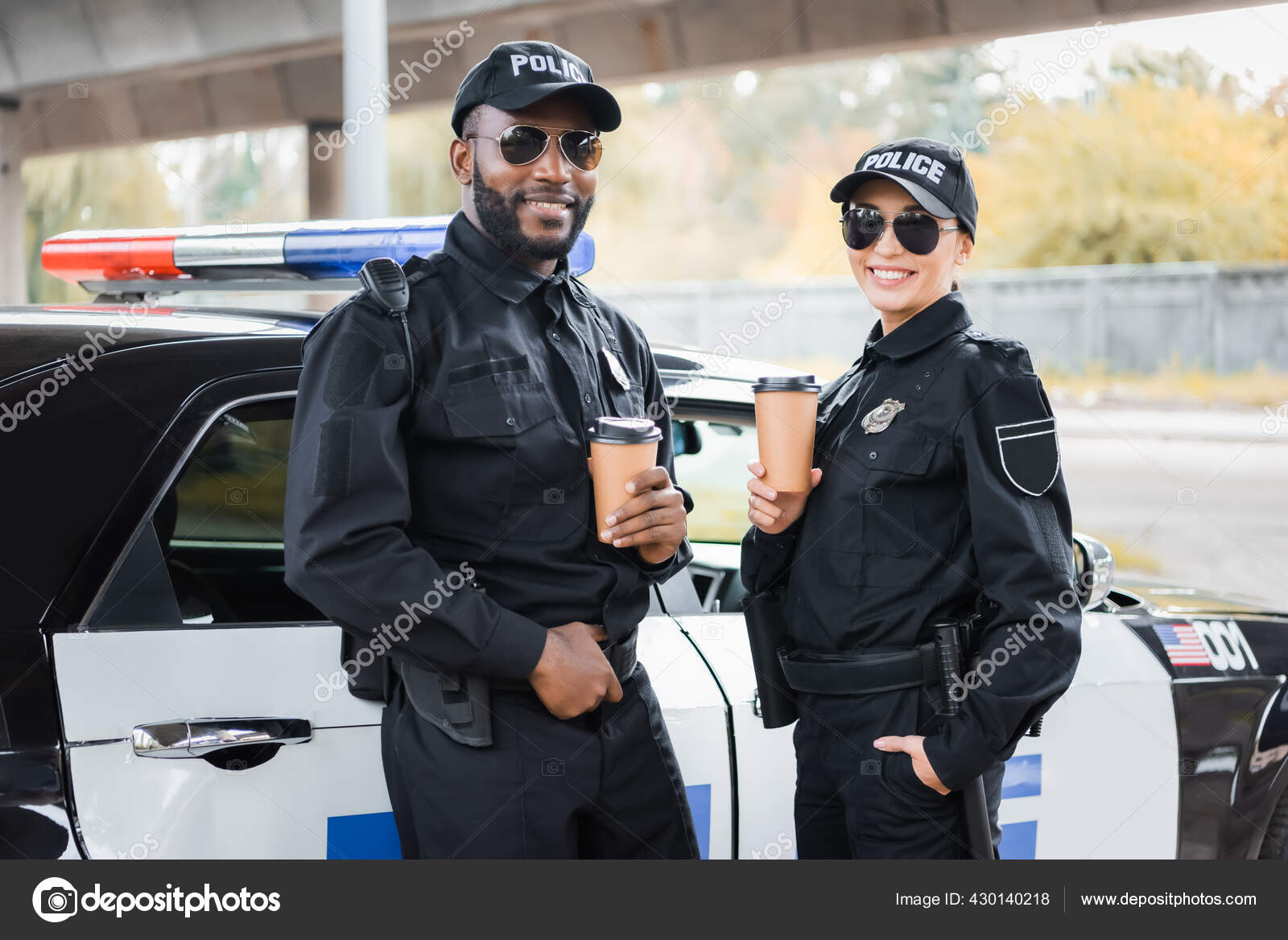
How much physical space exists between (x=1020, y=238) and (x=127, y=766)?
24.4 m

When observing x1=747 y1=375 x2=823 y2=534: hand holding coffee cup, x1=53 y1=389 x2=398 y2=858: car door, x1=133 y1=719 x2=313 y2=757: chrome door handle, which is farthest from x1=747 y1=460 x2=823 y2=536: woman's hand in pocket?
x1=133 y1=719 x2=313 y2=757: chrome door handle

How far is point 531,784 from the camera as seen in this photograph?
1.95 m

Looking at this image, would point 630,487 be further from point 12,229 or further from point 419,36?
point 12,229

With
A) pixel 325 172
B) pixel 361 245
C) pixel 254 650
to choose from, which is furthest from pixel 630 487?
pixel 325 172

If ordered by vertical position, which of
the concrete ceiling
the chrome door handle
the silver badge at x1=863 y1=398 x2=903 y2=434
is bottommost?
the chrome door handle

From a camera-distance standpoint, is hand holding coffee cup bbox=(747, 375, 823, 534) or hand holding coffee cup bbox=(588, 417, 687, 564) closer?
hand holding coffee cup bbox=(588, 417, 687, 564)

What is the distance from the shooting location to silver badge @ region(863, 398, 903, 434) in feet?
6.81

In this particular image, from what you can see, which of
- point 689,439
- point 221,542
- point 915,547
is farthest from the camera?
point 689,439

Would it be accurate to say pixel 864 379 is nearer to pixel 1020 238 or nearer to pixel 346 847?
pixel 346 847

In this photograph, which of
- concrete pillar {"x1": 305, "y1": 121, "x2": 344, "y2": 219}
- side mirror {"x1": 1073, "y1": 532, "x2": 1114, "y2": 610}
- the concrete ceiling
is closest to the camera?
side mirror {"x1": 1073, "y1": 532, "x2": 1114, "y2": 610}

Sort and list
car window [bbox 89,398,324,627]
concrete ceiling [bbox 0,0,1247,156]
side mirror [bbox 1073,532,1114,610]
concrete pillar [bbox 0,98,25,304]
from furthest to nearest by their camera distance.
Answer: concrete pillar [bbox 0,98,25,304] < concrete ceiling [bbox 0,0,1247,156] < side mirror [bbox 1073,532,1114,610] < car window [bbox 89,398,324,627]

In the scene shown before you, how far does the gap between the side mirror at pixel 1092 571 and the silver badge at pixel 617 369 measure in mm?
1155

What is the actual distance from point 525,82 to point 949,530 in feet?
3.36
